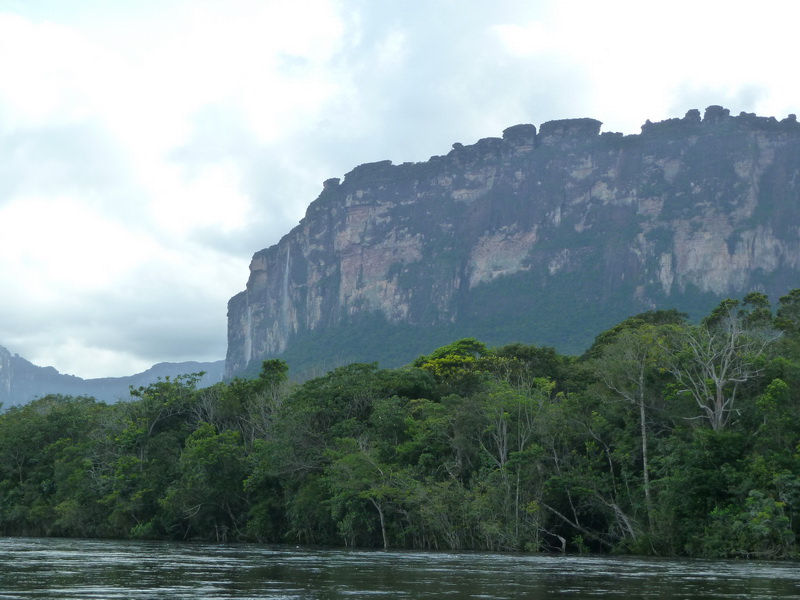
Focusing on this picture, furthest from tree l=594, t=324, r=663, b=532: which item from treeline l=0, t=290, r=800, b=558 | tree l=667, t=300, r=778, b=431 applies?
tree l=667, t=300, r=778, b=431

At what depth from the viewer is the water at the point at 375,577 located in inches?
841

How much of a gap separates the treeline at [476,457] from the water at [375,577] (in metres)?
4.80

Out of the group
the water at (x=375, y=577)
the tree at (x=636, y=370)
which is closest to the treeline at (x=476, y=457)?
the tree at (x=636, y=370)

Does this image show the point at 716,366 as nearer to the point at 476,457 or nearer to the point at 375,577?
the point at 476,457

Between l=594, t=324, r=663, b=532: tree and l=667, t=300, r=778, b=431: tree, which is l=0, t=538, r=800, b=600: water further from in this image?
l=594, t=324, r=663, b=532: tree

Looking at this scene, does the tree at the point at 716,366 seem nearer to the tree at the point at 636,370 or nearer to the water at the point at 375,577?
the tree at the point at 636,370

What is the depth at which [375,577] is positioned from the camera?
1061 inches

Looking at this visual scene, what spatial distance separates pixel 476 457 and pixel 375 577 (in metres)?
22.7

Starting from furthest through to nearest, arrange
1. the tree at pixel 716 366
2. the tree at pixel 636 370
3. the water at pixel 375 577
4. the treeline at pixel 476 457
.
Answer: the tree at pixel 636 370
the tree at pixel 716 366
the treeline at pixel 476 457
the water at pixel 375 577

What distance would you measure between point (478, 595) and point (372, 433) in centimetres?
3190

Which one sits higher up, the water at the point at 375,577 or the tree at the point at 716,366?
the tree at the point at 716,366

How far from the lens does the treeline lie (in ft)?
129

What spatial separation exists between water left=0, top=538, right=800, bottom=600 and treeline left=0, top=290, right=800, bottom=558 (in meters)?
4.80

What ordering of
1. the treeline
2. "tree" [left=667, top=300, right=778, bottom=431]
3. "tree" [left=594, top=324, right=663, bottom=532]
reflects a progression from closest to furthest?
the treeline
"tree" [left=667, top=300, right=778, bottom=431]
"tree" [left=594, top=324, right=663, bottom=532]
